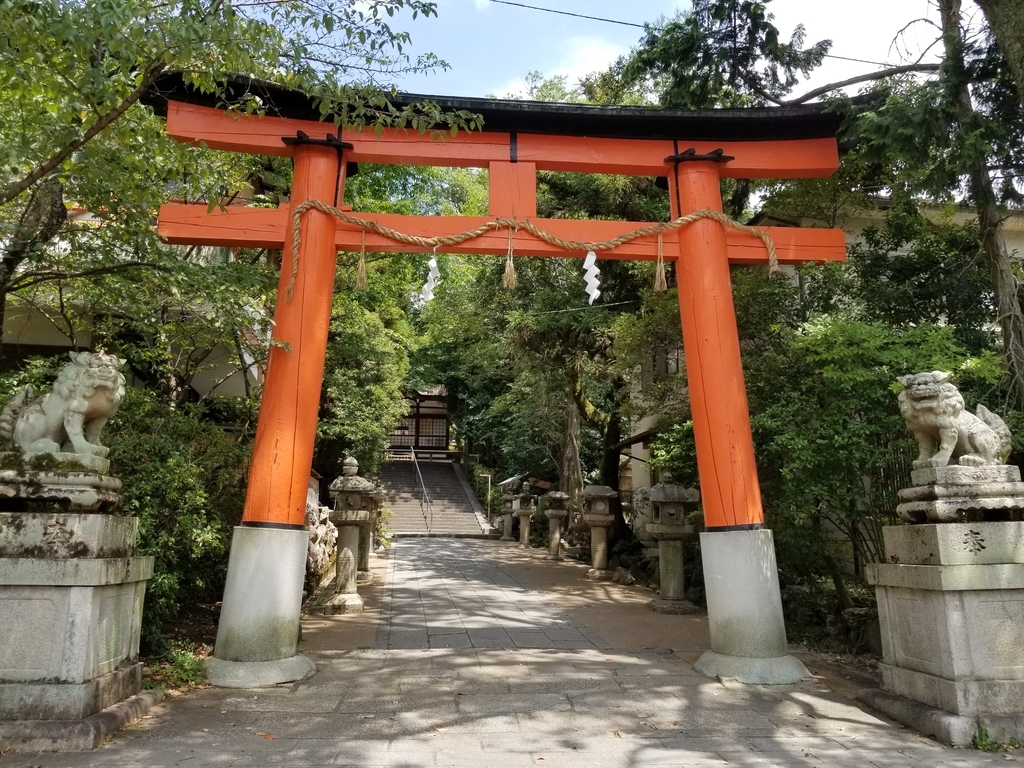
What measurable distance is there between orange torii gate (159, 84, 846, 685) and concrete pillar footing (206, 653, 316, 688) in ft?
0.03

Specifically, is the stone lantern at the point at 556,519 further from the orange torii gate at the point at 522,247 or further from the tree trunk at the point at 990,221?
the tree trunk at the point at 990,221

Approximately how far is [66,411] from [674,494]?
283 inches

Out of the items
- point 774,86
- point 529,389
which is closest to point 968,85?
point 774,86

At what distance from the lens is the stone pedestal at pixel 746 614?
Result: 5.41 m

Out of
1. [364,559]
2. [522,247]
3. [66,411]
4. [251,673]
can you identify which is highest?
[522,247]

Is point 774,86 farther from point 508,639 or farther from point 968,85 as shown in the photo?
point 508,639

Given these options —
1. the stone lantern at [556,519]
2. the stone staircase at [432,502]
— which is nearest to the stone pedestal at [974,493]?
the stone lantern at [556,519]

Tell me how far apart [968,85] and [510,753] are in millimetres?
7104

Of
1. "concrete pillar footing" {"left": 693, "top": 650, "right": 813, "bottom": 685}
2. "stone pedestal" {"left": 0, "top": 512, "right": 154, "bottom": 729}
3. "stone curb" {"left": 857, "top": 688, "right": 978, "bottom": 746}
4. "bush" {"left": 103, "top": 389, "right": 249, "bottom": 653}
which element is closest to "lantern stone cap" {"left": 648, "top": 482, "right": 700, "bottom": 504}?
"concrete pillar footing" {"left": 693, "top": 650, "right": 813, "bottom": 685}

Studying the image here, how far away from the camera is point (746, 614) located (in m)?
5.55

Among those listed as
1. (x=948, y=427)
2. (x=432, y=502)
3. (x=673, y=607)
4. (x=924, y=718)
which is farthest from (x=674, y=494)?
(x=432, y=502)

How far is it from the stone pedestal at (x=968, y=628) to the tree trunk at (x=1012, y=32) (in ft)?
12.2

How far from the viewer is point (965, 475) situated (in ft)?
14.8

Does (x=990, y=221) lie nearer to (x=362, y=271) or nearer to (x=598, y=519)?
(x=362, y=271)
